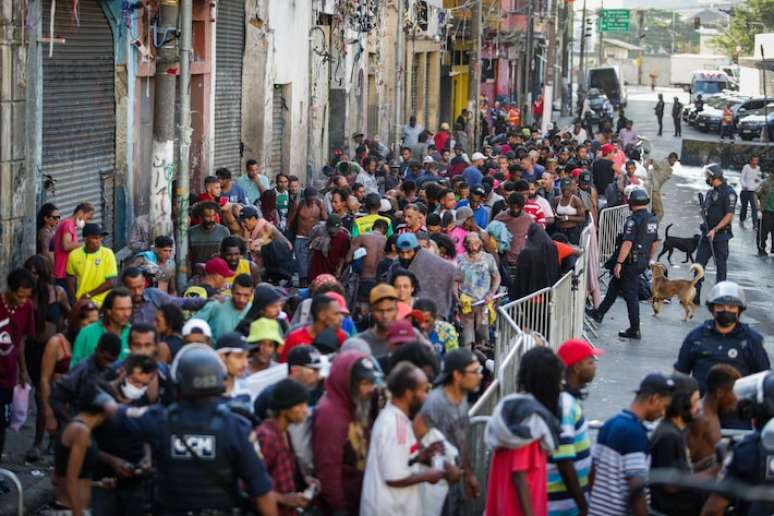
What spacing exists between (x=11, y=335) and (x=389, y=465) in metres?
3.66

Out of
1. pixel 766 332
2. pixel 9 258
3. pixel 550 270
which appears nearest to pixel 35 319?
pixel 9 258

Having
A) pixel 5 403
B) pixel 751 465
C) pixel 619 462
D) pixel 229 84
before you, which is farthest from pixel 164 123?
pixel 229 84

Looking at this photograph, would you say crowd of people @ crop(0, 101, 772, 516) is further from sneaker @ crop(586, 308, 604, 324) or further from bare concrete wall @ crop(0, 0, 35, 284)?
sneaker @ crop(586, 308, 604, 324)

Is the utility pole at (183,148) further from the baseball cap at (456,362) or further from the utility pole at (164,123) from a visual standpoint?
the baseball cap at (456,362)

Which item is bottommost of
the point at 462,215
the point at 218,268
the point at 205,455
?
the point at 205,455

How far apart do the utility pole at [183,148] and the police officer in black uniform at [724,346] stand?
5.03 metres

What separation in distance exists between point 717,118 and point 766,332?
141 ft

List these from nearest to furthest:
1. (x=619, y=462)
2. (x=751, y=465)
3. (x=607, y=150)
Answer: (x=751, y=465)
(x=619, y=462)
(x=607, y=150)

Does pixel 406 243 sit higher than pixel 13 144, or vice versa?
pixel 13 144

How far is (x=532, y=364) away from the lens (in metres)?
8.37

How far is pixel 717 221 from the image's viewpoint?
869 inches

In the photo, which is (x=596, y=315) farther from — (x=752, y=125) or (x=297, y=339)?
(x=752, y=125)

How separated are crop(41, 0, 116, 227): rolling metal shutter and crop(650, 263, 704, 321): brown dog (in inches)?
257

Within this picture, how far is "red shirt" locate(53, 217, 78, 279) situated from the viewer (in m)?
13.6
